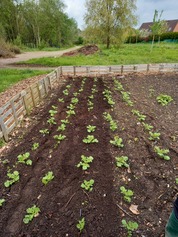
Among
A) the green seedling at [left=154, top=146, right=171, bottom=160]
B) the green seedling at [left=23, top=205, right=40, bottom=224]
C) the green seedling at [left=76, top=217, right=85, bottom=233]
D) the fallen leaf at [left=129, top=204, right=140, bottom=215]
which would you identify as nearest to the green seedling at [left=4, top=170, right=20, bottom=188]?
the green seedling at [left=23, top=205, right=40, bottom=224]

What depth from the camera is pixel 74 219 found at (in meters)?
2.19

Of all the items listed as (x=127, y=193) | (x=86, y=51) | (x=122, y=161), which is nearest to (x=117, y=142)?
(x=122, y=161)

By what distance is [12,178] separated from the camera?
2.87 metres

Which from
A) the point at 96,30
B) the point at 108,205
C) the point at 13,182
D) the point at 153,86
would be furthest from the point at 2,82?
the point at 96,30

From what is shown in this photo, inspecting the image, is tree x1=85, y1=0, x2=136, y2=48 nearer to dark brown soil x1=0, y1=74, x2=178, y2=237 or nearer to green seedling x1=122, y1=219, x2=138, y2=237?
dark brown soil x1=0, y1=74, x2=178, y2=237

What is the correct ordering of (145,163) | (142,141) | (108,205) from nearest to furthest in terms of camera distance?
(108,205)
(145,163)
(142,141)

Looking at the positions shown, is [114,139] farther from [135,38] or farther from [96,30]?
[135,38]

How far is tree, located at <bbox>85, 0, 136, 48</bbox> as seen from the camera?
19.7 m

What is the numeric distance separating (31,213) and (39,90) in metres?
4.80

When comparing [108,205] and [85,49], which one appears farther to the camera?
[85,49]

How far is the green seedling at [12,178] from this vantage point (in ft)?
8.93

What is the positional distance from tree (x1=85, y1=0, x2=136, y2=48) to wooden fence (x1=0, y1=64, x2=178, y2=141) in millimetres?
12584

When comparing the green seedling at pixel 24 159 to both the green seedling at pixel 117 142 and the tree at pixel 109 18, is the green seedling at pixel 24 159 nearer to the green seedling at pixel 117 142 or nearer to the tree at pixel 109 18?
the green seedling at pixel 117 142

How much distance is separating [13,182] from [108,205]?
1.72 meters
